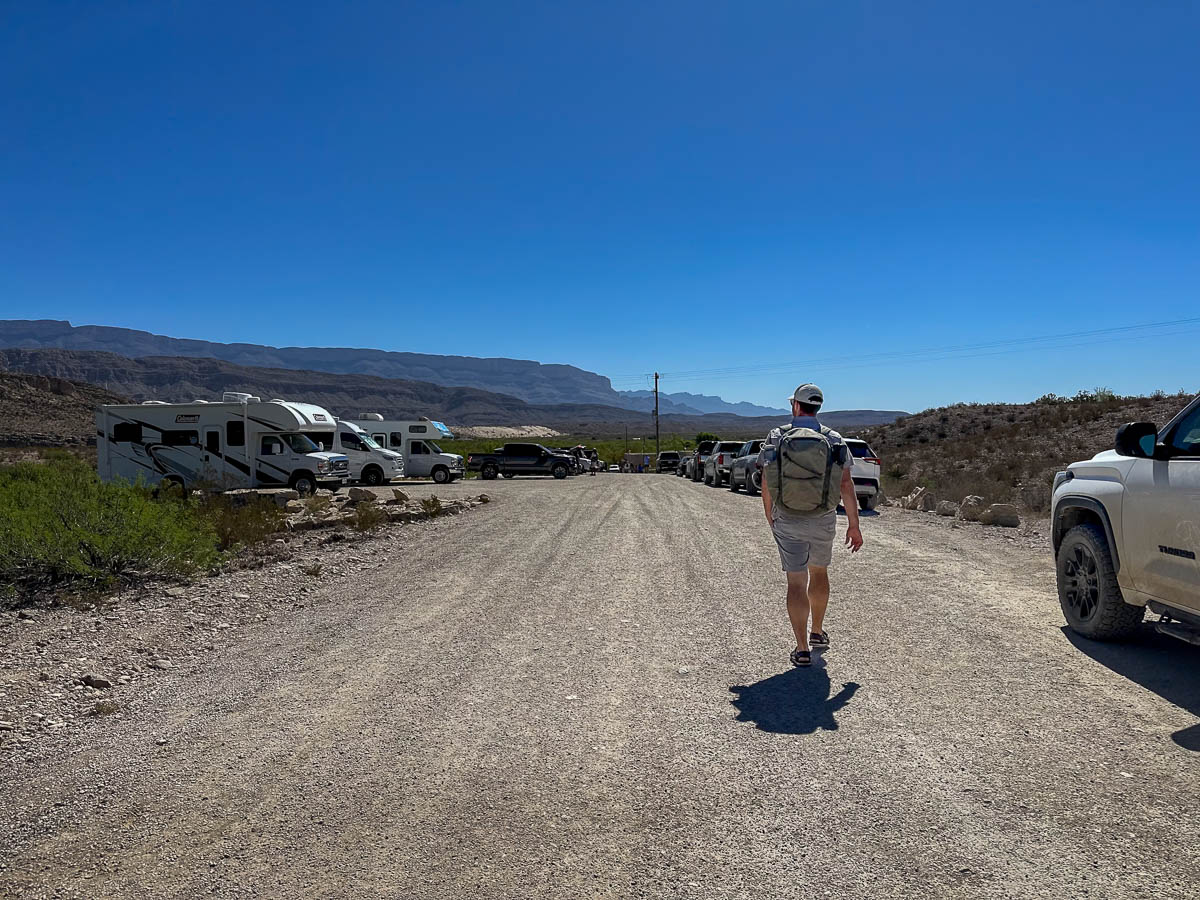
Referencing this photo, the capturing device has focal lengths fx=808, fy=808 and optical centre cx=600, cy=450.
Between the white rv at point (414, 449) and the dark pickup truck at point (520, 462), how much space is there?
2786 mm

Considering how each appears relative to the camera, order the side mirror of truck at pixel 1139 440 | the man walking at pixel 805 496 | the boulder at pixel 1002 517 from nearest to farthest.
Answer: the side mirror of truck at pixel 1139 440 → the man walking at pixel 805 496 → the boulder at pixel 1002 517

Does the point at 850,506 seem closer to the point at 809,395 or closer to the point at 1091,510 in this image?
the point at 809,395

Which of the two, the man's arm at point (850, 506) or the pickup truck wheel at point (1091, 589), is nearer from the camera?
the man's arm at point (850, 506)

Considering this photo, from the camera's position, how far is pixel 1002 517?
1463 cm

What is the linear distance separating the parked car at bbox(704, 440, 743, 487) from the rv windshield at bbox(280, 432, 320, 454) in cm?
1450

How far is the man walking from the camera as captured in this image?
214 inches

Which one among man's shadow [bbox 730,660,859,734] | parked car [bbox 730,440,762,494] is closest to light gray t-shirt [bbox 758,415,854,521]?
man's shadow [bbox 730,660,859,734]

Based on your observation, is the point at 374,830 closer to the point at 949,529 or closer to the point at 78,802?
the point at 78,802

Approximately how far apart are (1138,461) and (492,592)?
6.18m

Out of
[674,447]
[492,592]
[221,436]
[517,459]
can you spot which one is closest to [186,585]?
[492,592]

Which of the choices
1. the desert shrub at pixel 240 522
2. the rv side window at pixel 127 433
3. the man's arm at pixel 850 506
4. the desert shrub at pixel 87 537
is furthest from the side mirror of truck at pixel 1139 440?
the rv side window at pixel 127 433

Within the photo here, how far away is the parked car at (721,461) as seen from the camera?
1195 inches

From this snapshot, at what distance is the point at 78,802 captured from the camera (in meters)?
3.84

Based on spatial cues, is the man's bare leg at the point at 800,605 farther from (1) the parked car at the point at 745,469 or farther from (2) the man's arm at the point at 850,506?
(1) the parked car at the point at 745,469
